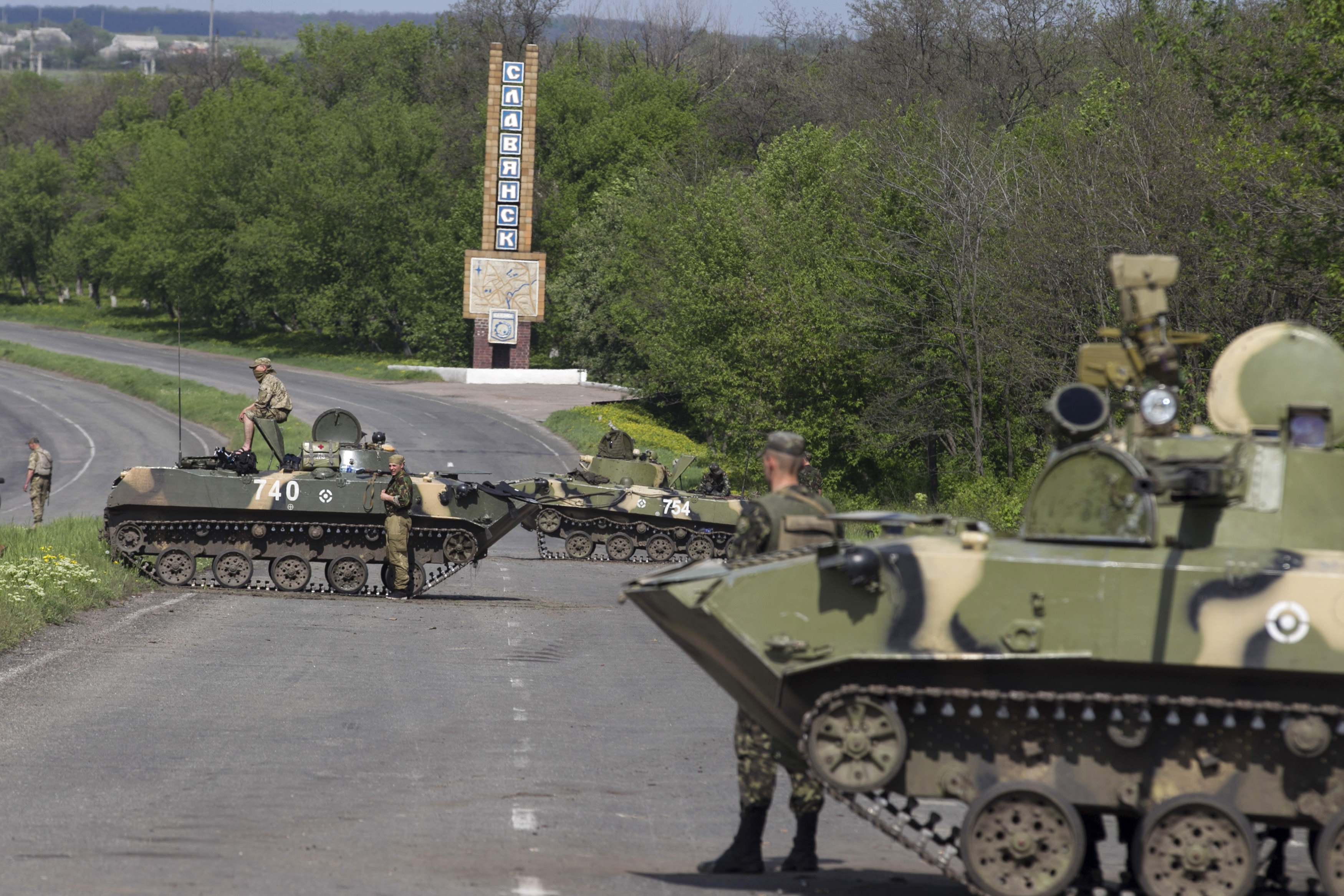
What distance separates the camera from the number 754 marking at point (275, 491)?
68.3ft

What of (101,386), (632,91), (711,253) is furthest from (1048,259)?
(632,91)

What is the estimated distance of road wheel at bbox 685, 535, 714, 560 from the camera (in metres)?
27.6

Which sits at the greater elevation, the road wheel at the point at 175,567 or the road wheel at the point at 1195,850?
the road wheel at the point at 1195,850

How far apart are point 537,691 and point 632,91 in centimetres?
6961

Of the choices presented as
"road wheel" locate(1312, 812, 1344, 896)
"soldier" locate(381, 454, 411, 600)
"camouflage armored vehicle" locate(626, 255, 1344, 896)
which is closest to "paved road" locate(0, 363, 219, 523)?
"soldier" locate(381, 454, 411, 600)

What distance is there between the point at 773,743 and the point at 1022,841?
1390 millimetres

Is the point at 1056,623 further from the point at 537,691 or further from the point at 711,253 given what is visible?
the point at 711,253

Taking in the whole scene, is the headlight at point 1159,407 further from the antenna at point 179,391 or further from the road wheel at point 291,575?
the road wheel at point 291,575

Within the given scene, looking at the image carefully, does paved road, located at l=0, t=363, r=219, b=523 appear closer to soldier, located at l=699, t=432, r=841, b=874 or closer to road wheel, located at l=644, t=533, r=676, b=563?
road wheel, located at l=644, t=533, r=676, b=563

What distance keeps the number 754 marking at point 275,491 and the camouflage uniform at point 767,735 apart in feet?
44.7

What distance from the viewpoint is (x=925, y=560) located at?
7289 mm

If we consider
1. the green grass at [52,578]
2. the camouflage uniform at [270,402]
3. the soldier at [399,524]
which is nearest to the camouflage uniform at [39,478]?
the green grass at [52,578]

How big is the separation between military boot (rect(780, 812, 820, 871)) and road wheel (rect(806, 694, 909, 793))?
72cm

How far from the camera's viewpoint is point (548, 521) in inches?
1102
